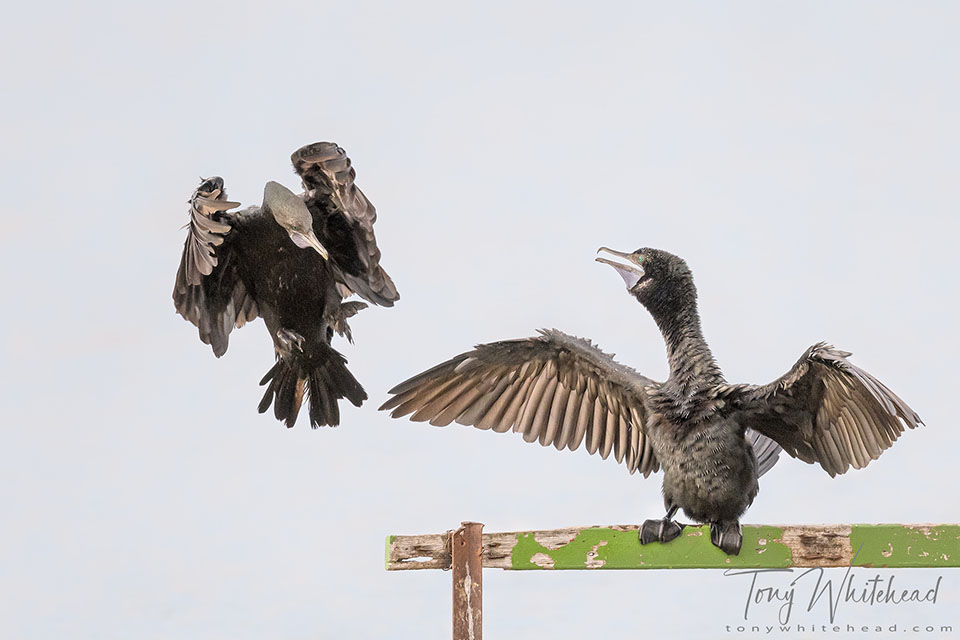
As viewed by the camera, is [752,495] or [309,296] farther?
[309,296]

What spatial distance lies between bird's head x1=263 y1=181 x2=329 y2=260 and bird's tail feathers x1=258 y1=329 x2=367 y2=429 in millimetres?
477

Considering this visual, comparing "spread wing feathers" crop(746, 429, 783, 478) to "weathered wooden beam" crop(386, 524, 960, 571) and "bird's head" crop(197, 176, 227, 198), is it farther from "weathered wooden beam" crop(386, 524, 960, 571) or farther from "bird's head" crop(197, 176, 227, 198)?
"bird's head" crop(197, 176, 227, 198)

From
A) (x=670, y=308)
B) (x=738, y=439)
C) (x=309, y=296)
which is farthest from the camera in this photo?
(x=309, y=296)

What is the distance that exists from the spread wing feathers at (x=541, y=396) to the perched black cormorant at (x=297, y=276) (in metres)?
0.42

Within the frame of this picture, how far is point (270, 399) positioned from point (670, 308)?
58.7 inches

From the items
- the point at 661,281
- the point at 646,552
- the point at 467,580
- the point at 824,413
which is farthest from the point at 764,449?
the point at 467,580

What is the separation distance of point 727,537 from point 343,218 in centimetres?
172

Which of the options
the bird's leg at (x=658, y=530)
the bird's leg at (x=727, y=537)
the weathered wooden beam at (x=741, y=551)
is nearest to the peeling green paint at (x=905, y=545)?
the weathered wooden beam at (x=741, y=551)

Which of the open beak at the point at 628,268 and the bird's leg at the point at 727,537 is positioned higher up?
the open beak at the point at 628,268

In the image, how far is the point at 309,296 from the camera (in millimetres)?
4180

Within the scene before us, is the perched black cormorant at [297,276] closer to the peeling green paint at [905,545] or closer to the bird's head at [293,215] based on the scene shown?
the bird's head at [293,215]

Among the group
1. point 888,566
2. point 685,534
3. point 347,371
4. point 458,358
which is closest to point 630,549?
point 685,534

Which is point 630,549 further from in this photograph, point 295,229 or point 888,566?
point 295,229

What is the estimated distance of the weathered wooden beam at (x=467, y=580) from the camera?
10.5 ft
